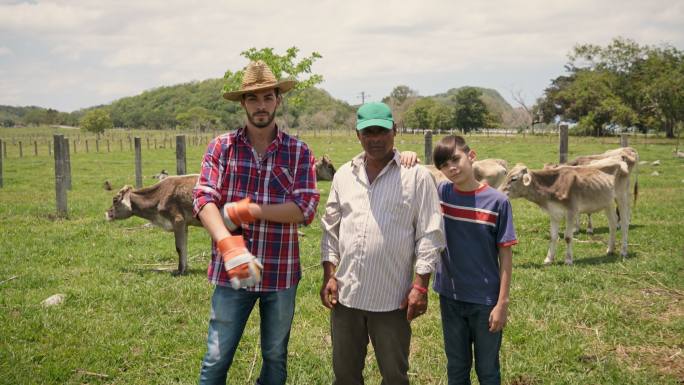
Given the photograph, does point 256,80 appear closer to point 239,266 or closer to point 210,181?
point 210,181

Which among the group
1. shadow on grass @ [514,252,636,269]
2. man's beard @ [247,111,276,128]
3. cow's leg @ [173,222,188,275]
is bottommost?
shadow on grass @ [514,252,636,269]

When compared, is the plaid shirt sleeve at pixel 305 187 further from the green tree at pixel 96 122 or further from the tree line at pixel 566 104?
the green tree at pixel 96 122

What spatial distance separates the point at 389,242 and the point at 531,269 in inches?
224

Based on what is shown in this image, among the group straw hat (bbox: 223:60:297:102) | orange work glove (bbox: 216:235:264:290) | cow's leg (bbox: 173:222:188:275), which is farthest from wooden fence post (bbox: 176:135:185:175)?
orange work glove (bbox: 216:235:264:290)

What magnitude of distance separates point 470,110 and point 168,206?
Result: 68.1 meters

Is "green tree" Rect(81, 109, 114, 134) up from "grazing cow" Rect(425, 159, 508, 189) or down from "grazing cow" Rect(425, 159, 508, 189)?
up

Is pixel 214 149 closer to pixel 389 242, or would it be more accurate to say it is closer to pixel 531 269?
pixel 389 242

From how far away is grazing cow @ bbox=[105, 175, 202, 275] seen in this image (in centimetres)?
879

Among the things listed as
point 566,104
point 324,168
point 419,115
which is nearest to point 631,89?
point 566,104

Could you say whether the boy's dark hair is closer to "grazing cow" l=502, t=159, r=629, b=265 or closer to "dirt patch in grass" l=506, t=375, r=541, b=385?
"dirt patch in grass" l=506, t=375, r=541, b=385

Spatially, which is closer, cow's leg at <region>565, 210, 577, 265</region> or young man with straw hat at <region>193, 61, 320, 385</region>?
young man with straw hat at <region>193, 61, 320, 385</region>

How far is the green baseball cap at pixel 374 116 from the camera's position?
11.7ft

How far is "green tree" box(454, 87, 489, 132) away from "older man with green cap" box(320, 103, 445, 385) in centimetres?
7201

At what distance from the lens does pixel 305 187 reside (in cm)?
382
